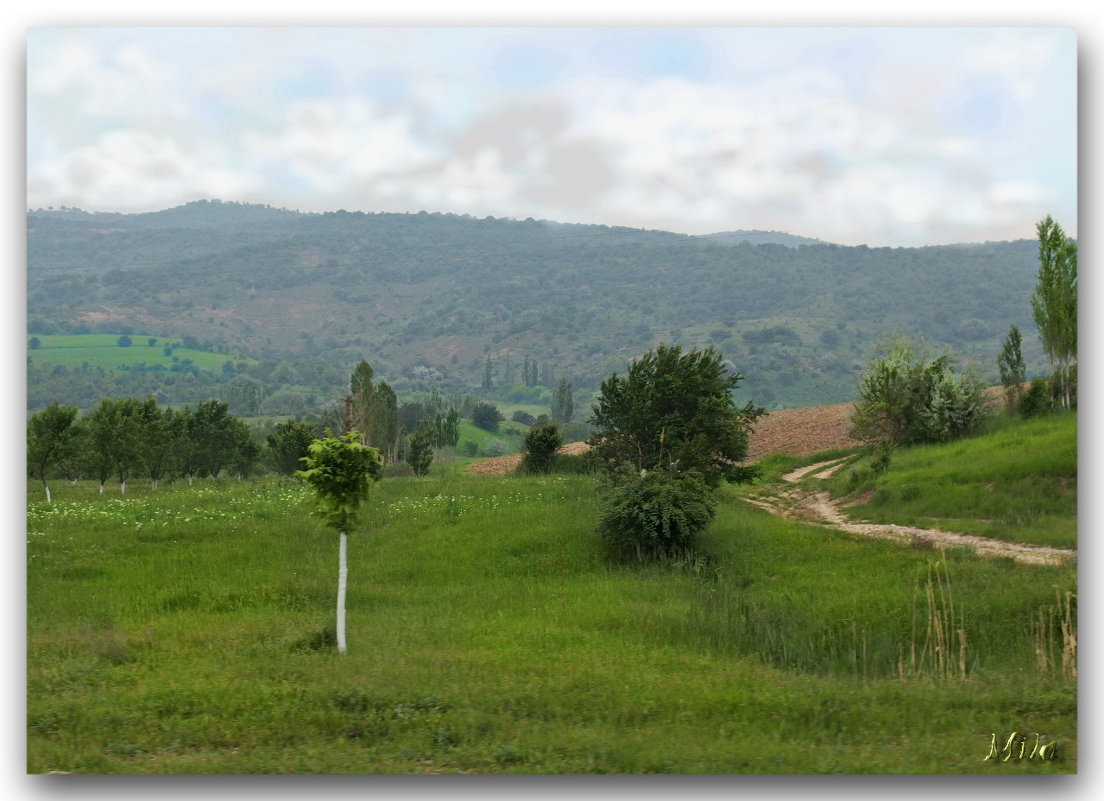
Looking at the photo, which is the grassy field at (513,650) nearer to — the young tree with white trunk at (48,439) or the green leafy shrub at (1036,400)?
the young tree with white trunk at (48,439)

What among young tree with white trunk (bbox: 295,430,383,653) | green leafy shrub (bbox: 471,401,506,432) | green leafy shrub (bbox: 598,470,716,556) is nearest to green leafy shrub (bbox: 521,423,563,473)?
green leafy shrub (bbox: 471,401,506,432)

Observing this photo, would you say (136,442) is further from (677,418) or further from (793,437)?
(793,437)

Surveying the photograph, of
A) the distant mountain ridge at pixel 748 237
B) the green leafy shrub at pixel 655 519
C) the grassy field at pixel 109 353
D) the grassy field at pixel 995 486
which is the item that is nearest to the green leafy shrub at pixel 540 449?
the distant mountain ridge at pixel 748 237

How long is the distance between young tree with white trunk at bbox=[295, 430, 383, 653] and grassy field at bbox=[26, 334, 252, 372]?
2.83 m

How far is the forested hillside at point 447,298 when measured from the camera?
495 inches

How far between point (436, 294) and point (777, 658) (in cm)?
1788

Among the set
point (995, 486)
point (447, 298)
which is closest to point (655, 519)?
point (995, 486)

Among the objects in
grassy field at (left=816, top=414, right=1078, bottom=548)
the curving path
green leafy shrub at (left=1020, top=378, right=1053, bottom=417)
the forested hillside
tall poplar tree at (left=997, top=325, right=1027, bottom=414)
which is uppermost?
the forested hillside

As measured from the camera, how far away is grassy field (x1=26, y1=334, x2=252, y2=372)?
8797 millimetres

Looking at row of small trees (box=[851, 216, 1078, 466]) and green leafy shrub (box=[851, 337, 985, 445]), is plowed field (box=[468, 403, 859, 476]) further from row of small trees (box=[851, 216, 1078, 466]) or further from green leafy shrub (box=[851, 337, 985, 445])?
row of small trees (box=[851, 216, 1078, 466])

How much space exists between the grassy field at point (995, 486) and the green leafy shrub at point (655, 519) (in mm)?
2419

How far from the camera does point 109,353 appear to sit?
12211 mm

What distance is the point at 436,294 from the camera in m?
25.0

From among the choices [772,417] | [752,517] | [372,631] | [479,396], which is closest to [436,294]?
[479,396]
